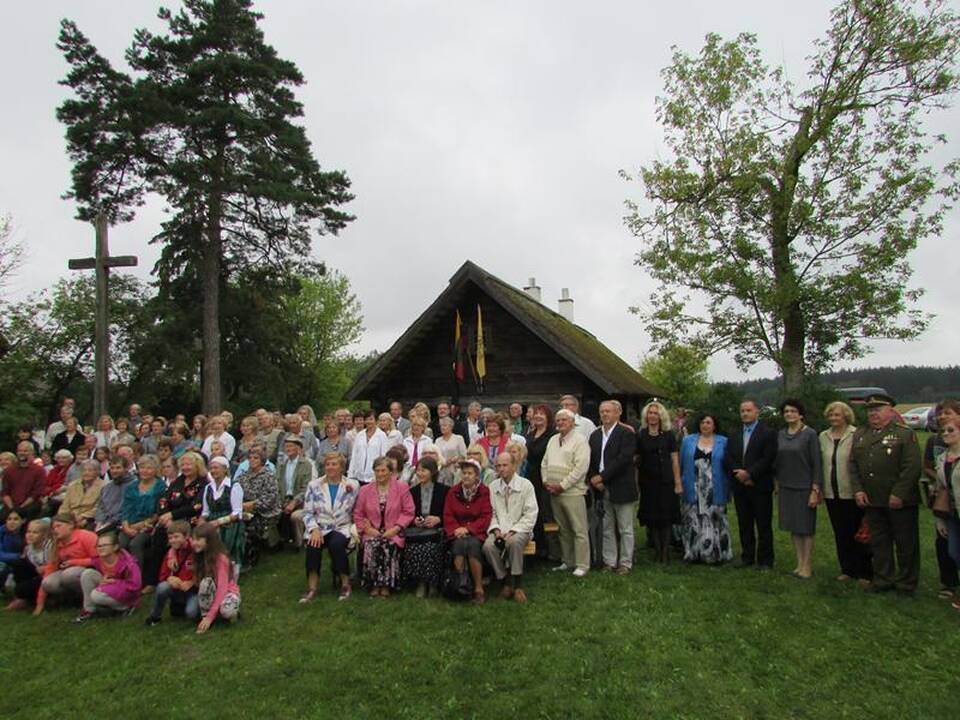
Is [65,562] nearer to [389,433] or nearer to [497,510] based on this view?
[389,433]

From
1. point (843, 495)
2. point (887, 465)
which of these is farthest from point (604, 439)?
point (887, 465)

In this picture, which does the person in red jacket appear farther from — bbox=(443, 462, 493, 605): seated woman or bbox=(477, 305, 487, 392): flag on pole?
bbox=(477, 305, 487, 392): flag on pole

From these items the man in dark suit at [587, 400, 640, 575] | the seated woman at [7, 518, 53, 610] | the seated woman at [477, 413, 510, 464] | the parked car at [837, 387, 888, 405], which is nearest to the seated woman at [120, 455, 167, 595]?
the seated woman at [7, 518, 53, 610]

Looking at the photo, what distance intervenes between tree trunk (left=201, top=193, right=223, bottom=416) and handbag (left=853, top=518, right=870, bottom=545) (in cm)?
1637

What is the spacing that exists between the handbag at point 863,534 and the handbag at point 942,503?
23.8 inches

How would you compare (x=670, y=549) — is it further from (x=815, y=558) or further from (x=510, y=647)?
(x=510, y=647)

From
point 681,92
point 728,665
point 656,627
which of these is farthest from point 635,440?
point 681,92

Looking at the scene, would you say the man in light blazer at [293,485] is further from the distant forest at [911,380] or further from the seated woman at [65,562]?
the distant forest at [911,380]

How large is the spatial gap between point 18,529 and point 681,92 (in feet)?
59.6

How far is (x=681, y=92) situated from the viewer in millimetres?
18719

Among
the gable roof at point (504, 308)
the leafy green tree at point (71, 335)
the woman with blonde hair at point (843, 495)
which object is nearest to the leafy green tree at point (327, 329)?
the leafy green tree at point (71, 335)

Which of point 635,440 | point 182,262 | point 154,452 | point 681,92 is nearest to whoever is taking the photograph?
point 635,440

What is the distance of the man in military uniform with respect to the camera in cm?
608

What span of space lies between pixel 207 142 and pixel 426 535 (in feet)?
50.4
